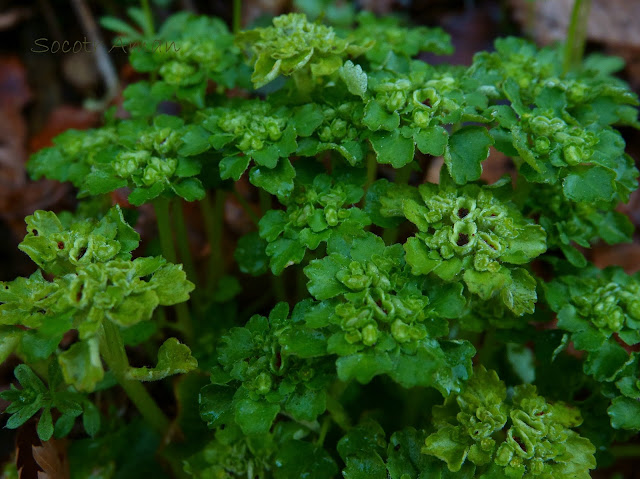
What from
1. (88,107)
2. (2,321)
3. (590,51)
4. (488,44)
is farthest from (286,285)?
(590,51)

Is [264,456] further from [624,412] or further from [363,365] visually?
[624,412]

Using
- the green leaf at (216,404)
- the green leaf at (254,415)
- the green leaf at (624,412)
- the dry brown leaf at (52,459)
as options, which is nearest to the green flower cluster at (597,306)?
the green leaf at (624,412)

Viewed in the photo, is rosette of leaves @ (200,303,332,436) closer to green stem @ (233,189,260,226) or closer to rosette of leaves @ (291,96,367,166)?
rosette of leaves @ (291,96,367,166)

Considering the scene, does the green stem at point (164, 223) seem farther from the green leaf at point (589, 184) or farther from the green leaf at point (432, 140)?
the green leaf at point (589, 184)

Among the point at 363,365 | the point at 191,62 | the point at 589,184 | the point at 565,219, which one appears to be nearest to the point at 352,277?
the point at 363,365

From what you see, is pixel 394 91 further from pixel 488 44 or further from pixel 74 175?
pixel 488 44

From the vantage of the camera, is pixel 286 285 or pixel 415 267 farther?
pixel 286 285
